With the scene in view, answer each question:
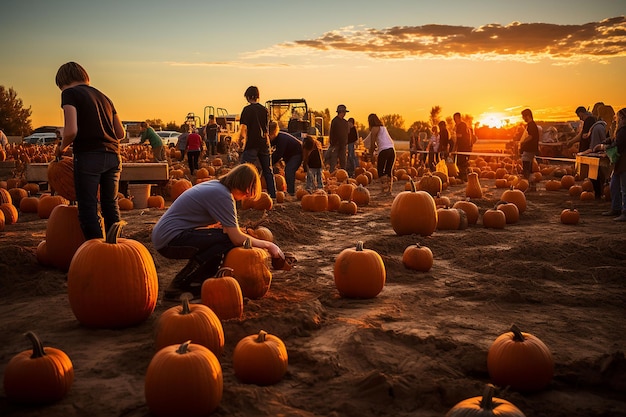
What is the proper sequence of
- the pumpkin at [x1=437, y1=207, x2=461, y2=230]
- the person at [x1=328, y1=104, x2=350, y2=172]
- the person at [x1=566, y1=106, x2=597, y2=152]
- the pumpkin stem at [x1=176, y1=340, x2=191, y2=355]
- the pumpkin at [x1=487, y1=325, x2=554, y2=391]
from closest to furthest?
the pumpkin stem at [x1=176, y1=340, x2=191, y2=355] → the pumpkin at [x1=487, y1=325, x2=554, y2=391] → the pumpkin at [x1=437, y1=207, x2=461, y2=230] → the person at [x1=566, y1=106, x2=597, y2=152] → the person at [x1=328, y1=104, x2=350, y2=172]

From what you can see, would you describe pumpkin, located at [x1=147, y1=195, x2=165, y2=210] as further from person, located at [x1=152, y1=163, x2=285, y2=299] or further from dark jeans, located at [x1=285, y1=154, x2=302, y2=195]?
person, located at [x1=152, y1=163, x2=285, y2=299]

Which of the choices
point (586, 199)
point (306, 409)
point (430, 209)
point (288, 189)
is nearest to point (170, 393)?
point (306, 409)

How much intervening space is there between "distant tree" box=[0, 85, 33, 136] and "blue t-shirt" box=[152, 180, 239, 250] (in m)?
56.7

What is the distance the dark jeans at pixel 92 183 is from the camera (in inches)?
207

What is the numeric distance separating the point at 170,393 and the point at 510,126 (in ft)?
129

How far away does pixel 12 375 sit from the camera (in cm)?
288

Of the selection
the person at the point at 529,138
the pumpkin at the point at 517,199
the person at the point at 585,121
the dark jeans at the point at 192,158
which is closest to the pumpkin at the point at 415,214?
the pumpkin at the point at 517,199

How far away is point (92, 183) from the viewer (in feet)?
17.4

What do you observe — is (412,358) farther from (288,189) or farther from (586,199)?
(586,199)

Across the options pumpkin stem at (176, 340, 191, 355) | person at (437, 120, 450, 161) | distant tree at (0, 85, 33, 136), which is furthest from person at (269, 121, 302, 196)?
distant tree at (0, 85, 33, 136)

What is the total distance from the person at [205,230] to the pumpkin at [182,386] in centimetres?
195

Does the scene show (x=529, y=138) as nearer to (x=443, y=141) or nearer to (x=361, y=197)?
(x=361, y=197)

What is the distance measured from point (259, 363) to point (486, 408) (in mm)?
1337

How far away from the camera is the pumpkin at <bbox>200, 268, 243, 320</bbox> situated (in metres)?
4.09
